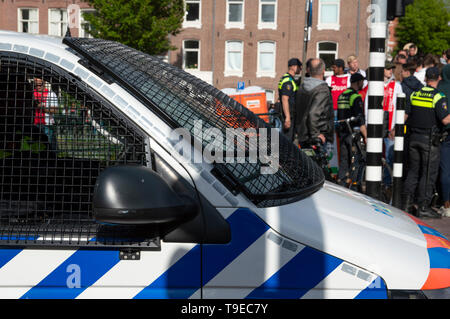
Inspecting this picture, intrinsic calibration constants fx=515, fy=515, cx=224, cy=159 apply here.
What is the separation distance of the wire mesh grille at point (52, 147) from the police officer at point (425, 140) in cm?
534

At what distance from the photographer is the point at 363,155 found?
6.77m

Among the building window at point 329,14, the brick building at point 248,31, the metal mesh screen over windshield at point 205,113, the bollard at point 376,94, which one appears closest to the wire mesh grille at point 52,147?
the metal mesh screen over windshield at point 205,113

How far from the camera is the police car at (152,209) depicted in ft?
5.29

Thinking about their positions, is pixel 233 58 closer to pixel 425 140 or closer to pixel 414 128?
pixel 414 128

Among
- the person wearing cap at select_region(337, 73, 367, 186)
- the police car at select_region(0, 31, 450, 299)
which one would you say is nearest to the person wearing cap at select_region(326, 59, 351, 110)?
the person wearing cap at select_region(337, 73, 367, 186)

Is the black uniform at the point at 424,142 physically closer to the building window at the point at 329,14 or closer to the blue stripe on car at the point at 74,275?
the blue stripe on car at the point at 74,275

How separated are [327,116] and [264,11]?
26.9 meters

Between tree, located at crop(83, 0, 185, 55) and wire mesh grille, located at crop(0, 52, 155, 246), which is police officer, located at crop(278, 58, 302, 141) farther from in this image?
tree, located at crop(83, 0, 185, 55)

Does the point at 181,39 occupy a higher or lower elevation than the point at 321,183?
higher

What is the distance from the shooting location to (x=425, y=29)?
36.7 meters

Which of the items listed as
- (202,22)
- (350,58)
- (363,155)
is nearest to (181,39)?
(202,22)

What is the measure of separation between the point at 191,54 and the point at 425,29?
17.1m

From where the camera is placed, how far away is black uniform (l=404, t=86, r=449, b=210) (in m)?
6.34
